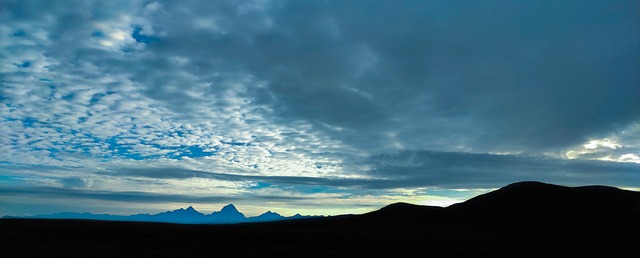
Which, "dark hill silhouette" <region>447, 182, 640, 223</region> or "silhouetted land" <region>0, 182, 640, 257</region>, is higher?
"dark hill silhouette" <region>447, 182, 640, 223</region>

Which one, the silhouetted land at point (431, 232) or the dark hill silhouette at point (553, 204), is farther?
the dark hill silhouette at point (553, 204)

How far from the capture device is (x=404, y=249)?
40375 millimetres

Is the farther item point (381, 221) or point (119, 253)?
point (381, 221)

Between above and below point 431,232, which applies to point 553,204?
above

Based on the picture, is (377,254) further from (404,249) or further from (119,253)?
(119,253)

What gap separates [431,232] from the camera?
69625 mm

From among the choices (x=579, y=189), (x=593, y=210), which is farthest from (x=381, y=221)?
(x=579, y=189)

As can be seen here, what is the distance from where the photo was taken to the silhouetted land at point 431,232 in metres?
38.3

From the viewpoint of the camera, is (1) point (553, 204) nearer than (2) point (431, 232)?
No

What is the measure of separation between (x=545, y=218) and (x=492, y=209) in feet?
49.8

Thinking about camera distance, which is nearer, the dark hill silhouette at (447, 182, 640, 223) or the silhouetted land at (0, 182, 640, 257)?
the silhouetted land at (0, 182, 640, 257)

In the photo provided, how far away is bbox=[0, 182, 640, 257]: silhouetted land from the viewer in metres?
38.3

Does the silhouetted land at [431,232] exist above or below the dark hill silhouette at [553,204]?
below

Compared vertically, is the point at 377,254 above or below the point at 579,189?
below
